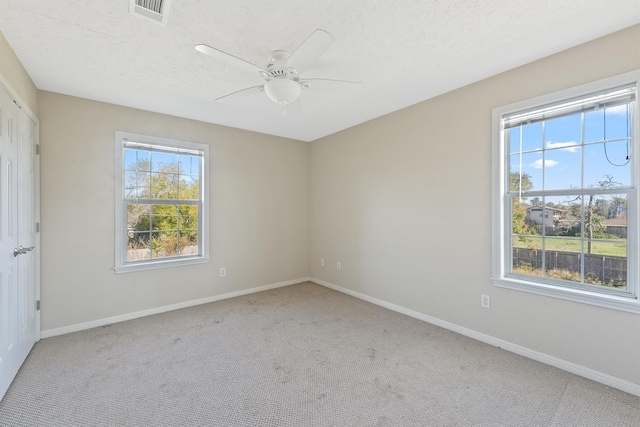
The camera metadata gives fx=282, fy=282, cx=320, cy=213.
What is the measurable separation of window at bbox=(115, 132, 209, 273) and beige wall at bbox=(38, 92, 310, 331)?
10 centimetres

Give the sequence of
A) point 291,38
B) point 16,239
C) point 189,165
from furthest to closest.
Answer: point 189,165 < point 16,239 < point 291,38

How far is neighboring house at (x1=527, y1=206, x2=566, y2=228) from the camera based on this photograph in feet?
7.63

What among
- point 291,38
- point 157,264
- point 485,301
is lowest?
point 485,301

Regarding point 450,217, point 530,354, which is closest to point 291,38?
point 450,217

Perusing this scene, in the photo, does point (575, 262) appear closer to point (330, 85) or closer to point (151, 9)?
point (330, 85)

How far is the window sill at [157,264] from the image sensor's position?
3200mm

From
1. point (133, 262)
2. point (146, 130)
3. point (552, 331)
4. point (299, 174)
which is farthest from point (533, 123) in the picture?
point (133, 262)

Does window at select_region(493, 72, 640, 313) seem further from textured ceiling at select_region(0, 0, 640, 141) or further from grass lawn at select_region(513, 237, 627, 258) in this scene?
textured ceiling at select_region(0, 0, 640, 141)

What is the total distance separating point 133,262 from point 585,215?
14.6 feet

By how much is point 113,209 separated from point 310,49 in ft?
9.42

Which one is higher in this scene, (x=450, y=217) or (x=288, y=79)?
(x=288, y=79)

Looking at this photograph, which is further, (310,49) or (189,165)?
(189,165)

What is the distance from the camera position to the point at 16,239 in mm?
2158

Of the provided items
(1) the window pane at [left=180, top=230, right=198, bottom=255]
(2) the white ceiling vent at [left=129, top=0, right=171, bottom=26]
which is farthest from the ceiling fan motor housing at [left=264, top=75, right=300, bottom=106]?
(1) the window pane at [left=180, top=230, right=198, bottom=255]
